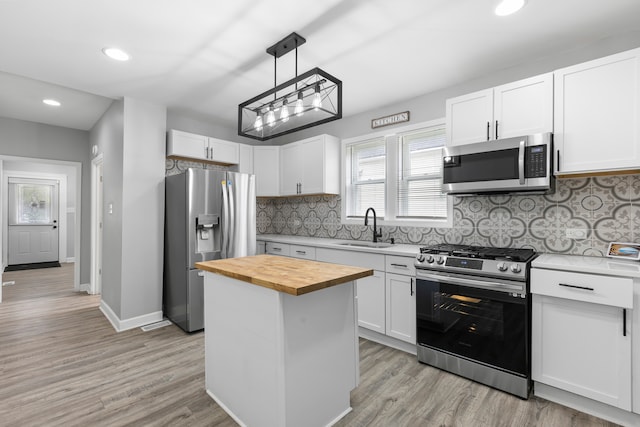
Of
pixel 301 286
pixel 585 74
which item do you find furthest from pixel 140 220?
pixel 585 74

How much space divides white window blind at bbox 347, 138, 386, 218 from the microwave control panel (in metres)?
1.59

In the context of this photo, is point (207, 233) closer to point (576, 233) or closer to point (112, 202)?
point (112, 202)

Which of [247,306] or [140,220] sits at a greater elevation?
[140,220]

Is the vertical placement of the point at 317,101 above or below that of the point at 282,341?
above

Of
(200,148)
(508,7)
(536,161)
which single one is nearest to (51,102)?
(200,148)

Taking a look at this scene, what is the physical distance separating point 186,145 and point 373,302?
285 centimetres

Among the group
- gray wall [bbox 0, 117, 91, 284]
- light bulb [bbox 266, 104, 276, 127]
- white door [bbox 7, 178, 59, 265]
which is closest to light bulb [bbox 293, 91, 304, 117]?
light bulb [bbox 266, 104, 276, 127]

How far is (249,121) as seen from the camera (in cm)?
221

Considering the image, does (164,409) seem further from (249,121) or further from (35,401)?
(249,121)

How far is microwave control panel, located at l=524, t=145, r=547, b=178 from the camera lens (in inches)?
86.2

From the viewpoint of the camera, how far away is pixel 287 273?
5.76 ft

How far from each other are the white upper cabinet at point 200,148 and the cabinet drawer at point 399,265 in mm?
2591

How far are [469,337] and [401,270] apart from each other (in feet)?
2.44

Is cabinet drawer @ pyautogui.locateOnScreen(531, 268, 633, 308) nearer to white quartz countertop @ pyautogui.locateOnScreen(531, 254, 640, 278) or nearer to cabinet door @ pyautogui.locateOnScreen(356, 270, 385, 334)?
white quartz countertop @ pyautogui.locateOnScreen(531, 254, 640, 278)
